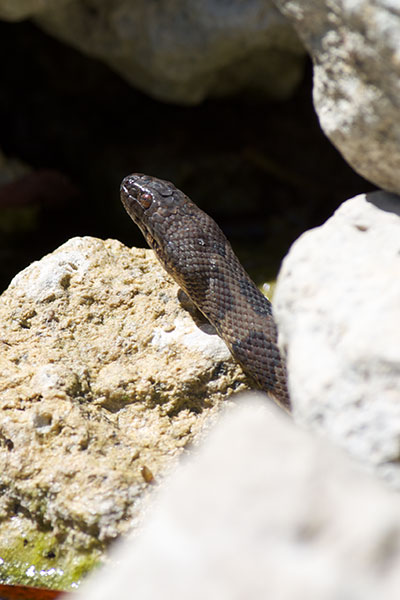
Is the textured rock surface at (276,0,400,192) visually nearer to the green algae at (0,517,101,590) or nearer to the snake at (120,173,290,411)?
the snake at (120,173,290,411)

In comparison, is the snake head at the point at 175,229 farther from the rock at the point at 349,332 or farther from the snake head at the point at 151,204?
the rock at the point at 349,332

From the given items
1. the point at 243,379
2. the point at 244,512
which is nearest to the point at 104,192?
the point at 243,379

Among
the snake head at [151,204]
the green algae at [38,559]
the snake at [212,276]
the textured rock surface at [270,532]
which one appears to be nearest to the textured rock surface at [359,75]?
the snake at [212,276]

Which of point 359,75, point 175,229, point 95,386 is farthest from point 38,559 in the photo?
point 359,75

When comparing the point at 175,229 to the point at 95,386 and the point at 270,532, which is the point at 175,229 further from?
the point at 270,532

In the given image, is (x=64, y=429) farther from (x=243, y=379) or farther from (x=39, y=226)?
(x=39, y=226)

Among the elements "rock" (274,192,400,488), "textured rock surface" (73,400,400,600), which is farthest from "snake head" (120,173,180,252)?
"textured rock surface" (73,400,400,600)
